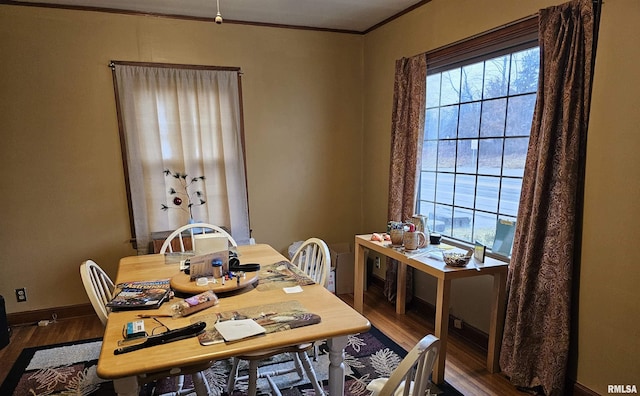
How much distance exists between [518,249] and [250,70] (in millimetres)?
2645

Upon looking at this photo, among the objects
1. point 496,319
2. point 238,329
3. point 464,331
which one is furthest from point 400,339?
point 238,329

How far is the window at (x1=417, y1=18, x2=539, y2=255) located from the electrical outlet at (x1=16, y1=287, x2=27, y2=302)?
3397 mm

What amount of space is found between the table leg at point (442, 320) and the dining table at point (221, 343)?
0.82 meters

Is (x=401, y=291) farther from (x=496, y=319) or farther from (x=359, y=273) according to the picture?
(x=496, y=319)

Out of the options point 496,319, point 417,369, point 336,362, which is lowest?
point 496,319

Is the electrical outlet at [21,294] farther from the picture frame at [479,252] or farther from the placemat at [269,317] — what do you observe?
the picture frame at [479,252]

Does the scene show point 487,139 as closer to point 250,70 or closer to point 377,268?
point 377,268

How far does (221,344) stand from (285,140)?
100 inches

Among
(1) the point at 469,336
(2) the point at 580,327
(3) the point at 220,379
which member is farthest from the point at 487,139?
(3) the point at 220,379

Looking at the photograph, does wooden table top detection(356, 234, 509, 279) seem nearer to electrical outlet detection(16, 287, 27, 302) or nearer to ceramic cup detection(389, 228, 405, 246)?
ceramic cup detection(389, 228, 405, 246)

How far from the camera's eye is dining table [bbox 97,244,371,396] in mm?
1170

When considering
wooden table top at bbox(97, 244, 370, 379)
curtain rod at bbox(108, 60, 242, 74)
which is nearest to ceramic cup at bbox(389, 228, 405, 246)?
wooden table top at bbox(97, 244, 370, 379)

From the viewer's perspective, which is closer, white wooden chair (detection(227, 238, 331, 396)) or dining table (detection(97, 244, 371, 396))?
dining table (detection(97, 244, 371, 396))

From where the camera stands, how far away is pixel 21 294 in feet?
9.72
